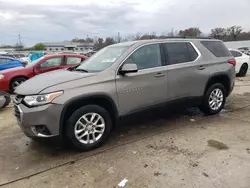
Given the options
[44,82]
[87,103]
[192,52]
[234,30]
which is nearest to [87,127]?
[87,103]

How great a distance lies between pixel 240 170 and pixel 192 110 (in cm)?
301

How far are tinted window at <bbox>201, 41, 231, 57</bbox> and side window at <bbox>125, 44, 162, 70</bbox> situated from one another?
1417 millimetres

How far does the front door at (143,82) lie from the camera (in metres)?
3.99

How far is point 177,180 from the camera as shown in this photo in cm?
293

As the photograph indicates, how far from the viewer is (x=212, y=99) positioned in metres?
5.40

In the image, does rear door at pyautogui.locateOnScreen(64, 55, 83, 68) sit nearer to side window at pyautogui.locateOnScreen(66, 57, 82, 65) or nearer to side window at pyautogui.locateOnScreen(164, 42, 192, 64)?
side window at pyautogui.locateOnScreen(66, 57, 82, 65)

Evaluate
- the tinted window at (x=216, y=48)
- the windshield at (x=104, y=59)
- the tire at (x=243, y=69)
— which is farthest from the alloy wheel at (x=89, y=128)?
the tire at (x=243, y=69)

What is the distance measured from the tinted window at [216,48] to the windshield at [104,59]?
206cm

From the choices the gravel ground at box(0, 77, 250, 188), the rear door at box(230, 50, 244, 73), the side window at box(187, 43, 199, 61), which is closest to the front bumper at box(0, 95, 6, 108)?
the gravel ground at box(0, 77, 250, 188)

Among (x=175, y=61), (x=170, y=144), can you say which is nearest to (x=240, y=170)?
(x=170, y=144)

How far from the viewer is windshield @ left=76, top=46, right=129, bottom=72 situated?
4.11 meters

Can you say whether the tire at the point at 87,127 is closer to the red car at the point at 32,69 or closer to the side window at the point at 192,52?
the side window at the point at 192,52

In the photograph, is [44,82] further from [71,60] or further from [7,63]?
[7,63]

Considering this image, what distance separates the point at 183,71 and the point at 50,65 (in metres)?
6.09
